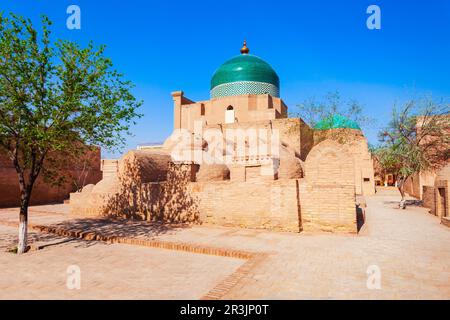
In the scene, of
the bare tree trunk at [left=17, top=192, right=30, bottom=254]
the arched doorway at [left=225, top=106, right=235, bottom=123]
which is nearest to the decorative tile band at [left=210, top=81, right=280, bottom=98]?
the arched doorway at [left=225, top=106, right=235, bottom=123]

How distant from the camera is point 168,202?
35.9 feet

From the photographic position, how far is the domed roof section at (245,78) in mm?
26891

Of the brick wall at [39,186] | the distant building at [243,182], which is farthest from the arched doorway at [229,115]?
the brick wall at [39,186]

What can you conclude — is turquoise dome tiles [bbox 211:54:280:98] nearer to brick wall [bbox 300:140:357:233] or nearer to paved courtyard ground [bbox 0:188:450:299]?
brick wall [bbox 300:140:357:233]

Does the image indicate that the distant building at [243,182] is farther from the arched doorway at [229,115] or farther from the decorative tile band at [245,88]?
the decorative tile band at [245,88]

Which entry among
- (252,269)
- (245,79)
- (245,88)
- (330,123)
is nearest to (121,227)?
(252,269)

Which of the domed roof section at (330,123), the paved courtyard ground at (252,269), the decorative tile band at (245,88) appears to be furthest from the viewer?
the decorative tile band at (245,88)

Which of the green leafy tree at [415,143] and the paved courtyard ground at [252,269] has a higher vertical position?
the green leafy tree at [415,143]

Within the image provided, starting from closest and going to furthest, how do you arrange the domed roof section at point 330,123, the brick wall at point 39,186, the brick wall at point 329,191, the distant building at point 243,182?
the brick wall at point 329,191
the distant building at point 243,182
the brick wall at point 39,186
the domed roof section at point 330,123

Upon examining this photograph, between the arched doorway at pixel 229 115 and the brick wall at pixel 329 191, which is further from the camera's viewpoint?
the arched doorway at pixel 229 115

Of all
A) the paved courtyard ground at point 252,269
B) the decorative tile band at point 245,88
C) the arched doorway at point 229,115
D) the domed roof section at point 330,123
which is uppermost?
the decorative tile band at point 245,88

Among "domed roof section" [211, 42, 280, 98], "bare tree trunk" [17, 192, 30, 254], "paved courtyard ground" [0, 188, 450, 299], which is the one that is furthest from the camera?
"domed roof section" [211, 42, 280, 98]

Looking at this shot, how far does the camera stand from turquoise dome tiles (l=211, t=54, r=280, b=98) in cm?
2689
